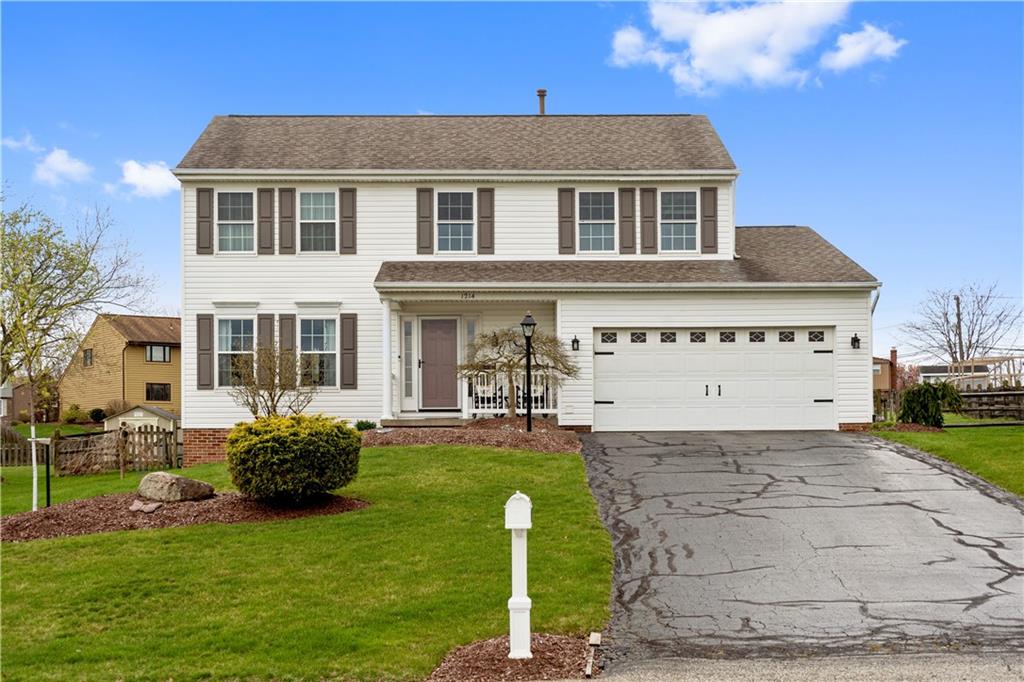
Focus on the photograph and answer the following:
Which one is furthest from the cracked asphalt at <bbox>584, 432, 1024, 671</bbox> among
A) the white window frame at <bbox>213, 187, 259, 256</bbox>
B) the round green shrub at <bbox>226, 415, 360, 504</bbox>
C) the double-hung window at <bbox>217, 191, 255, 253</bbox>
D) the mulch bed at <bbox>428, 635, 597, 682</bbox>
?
the double-hung window at <bbox>217, 191, 255, 253</bbox>

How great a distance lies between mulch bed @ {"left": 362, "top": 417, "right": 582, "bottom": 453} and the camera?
15.5 m

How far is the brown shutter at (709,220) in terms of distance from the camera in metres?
19.9

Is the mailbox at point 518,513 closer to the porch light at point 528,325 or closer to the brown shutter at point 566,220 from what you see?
the porch light at point 528,325

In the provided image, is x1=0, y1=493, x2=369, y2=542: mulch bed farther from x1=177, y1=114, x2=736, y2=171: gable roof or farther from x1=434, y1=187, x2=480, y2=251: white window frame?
x1=177, y1=114, x2=736, y2=171: gable roof

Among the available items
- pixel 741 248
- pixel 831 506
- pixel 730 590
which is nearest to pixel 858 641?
pixel 730 590

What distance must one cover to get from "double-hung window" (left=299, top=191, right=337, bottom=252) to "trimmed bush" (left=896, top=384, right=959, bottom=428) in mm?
12664

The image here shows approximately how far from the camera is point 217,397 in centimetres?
1936

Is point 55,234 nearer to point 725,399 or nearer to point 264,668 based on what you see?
point 725,399

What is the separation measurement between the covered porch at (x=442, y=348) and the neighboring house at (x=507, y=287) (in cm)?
4

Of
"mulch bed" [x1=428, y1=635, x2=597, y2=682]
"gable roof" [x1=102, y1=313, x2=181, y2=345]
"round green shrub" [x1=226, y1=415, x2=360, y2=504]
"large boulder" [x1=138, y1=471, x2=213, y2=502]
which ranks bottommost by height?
"mulch bed" [x1=428, y1=635, x2=597, y2=682]

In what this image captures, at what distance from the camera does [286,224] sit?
19.6m

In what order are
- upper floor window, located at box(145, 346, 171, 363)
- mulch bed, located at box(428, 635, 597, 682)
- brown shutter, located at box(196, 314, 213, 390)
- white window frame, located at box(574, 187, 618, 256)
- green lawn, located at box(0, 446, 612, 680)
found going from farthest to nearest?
upper floor window, located at box(145, 346, 171, 363) < white window frame, located at box(574, 187, 618, 256) < brown shutter, located at box(196, 314, 213, 390) < green lawn, located at box(0, 446, 612, 680) < mulch bed, located at box(428, 635, 597, 682)

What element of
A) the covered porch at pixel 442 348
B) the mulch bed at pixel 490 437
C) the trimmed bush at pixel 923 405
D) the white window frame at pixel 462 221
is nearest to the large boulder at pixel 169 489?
the mulch bed at pixel 490 437

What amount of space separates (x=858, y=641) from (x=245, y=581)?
529 centimetres
